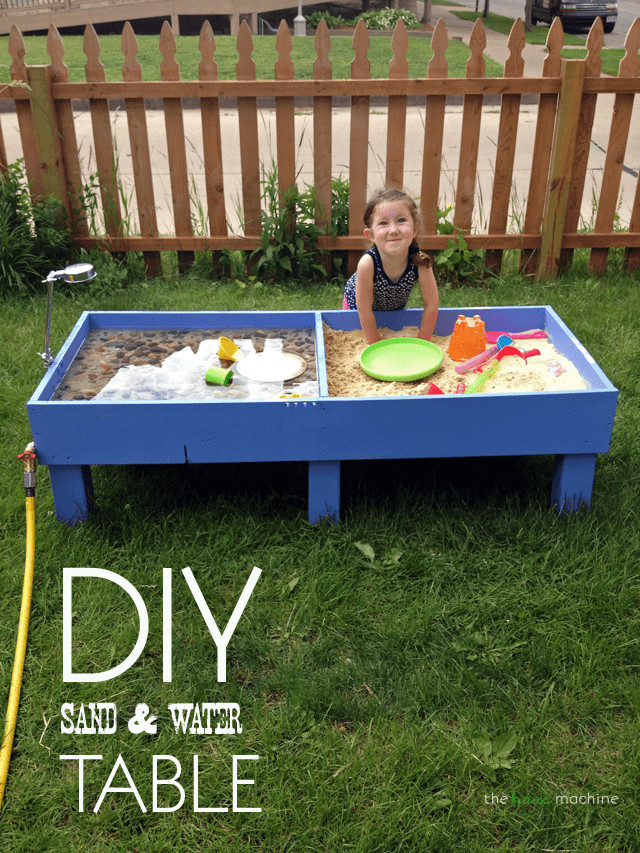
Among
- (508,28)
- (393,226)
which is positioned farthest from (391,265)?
(508,28)

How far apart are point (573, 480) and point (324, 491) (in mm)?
920

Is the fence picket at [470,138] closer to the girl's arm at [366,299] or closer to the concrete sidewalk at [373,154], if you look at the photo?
the concrete sidewalk at [373,154]

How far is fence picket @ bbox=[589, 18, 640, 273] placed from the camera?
4801 mm

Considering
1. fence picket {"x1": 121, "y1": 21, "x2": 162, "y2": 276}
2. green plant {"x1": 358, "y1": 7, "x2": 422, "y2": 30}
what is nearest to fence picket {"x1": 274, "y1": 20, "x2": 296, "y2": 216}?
fence picket {"x1": 121, "y1": 21, "x2": 162, "y2": 276}

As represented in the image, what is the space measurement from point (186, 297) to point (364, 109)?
1621mm

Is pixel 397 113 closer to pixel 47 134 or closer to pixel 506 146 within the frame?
pixel 506 146

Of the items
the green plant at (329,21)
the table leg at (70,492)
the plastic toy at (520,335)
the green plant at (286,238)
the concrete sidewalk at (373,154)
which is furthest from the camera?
the green plant at (329,21)

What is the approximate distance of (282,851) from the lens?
181 centimetres

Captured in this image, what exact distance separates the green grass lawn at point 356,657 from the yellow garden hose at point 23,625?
41 mm

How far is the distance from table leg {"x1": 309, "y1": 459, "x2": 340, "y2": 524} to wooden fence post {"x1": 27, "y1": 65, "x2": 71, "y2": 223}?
3.07m

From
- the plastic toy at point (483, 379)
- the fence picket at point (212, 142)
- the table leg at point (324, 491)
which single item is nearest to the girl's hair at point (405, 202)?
the plastic toy at point (483, 379)

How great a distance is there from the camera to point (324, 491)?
111 inches

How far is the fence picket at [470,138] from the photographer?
4.75 m

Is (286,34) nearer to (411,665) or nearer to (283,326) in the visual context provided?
(283,326)
